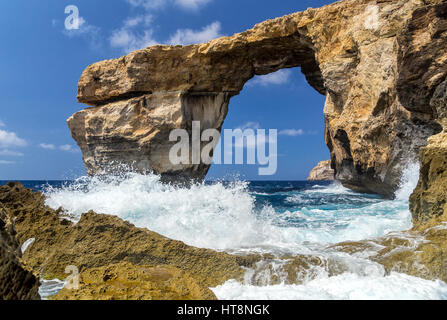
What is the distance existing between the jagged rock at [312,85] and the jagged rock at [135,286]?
5089mm

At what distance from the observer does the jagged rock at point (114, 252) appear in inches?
119

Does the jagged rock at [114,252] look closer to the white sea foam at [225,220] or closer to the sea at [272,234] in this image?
the sea at [272,234]

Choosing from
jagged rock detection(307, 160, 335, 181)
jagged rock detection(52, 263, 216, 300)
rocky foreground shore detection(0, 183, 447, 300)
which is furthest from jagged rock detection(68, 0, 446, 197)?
jagged rock detection(307, 160, 335, 181)

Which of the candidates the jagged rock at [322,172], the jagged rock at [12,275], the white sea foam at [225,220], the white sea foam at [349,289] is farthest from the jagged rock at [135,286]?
the jagged rock at [322,172]

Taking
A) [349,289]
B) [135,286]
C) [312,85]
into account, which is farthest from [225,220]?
[312,85]

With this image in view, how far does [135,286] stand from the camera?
1.96 m

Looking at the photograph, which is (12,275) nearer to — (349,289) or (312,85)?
(349,289)

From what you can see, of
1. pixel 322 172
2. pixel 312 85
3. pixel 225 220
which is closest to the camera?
pixel 225 220

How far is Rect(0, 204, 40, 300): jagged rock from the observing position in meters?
1.42

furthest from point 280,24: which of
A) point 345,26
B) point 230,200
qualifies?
point 230,200

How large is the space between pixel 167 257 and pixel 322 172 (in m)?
52.0

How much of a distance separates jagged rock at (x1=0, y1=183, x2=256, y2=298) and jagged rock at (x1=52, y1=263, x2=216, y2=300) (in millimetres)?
608

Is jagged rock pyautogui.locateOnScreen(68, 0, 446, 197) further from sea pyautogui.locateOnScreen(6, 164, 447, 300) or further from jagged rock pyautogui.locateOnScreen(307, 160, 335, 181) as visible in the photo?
jagged rock pyautogui.locateOnScreen(307, 160, 335, 181)
